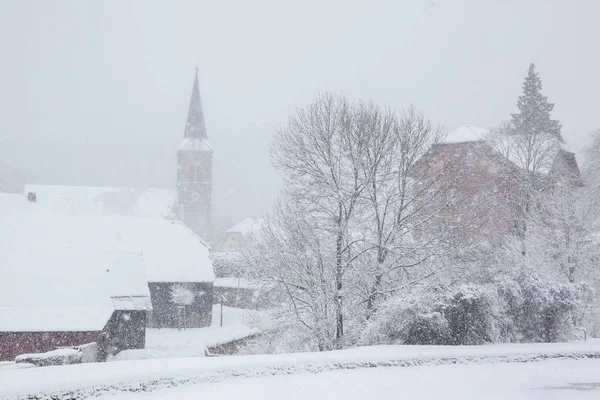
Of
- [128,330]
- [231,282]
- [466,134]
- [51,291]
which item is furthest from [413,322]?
[231,282]

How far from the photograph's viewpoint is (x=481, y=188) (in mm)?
30672

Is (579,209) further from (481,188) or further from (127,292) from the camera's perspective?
(127,292)

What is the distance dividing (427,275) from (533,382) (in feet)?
20.3

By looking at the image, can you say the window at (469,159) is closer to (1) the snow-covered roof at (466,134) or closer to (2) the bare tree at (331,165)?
(1) the snow-covered roof at (466,134)

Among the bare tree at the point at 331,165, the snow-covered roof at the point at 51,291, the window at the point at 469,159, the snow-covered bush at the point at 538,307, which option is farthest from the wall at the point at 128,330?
the window at the point at 469,159

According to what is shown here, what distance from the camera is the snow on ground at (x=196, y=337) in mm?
24875

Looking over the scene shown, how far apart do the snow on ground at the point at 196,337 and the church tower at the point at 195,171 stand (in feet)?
108

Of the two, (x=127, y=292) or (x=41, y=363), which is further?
(x=127, y=292)

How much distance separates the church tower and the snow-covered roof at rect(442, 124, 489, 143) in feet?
139

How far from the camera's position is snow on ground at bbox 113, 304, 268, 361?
24.9 m

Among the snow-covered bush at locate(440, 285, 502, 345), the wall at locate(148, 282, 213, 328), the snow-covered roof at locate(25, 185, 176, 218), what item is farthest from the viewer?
the snow-covered roof at locate(25, 185, 176, 218)

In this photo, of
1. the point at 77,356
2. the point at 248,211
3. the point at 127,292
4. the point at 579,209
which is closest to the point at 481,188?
the point at 579,209

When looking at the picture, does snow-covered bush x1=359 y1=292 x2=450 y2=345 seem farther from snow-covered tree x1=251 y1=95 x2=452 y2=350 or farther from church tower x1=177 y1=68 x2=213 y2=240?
church tower x1=177 y1=68 x2=213 y2=240

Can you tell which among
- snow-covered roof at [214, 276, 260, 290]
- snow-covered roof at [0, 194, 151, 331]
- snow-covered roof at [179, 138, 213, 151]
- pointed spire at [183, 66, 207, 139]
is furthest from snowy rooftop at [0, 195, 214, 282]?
pointed spire at [183, 66, 207, 139]
